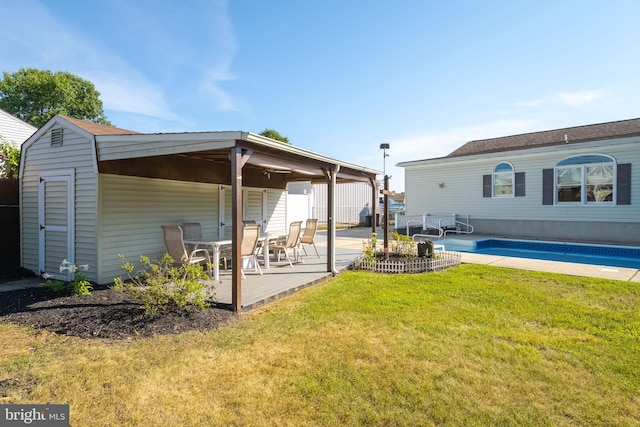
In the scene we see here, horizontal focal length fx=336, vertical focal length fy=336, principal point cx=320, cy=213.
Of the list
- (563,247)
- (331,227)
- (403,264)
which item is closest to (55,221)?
(331,227)

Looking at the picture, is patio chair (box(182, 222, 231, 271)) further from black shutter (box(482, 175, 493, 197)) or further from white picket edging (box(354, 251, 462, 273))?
black shutter (box(482, 175, 493, 197))

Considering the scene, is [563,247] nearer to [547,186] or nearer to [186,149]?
[547,186]

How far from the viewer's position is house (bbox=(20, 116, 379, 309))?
5.11 metres

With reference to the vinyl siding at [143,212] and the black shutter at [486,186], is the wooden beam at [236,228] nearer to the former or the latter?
the vinyl siding at [143,212]

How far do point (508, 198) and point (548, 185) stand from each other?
1.50 m

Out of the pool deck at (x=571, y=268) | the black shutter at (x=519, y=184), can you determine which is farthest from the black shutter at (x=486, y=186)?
the pool deck at (x=571, y=268)

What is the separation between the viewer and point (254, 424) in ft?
7.66

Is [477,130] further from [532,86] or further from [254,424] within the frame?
[254,424]

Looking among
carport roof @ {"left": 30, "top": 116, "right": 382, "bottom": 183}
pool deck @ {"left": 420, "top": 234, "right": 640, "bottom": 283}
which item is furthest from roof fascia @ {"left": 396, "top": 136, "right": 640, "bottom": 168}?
carport roof @ {"left": 30, "top": 116, "right": 382, "bottom": 183}

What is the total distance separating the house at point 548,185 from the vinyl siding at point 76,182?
14.1 m

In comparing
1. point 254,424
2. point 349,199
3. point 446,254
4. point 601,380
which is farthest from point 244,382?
point 349,199

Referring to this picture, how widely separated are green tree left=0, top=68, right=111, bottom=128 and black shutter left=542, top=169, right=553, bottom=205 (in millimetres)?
39295

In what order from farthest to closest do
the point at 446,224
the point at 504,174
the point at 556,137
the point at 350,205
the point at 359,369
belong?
the point at 350,205 < the point at 556,137 < the point at 446,224 < the point at 504,174 < the point at 359,369

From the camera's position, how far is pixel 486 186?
14.8 meters
